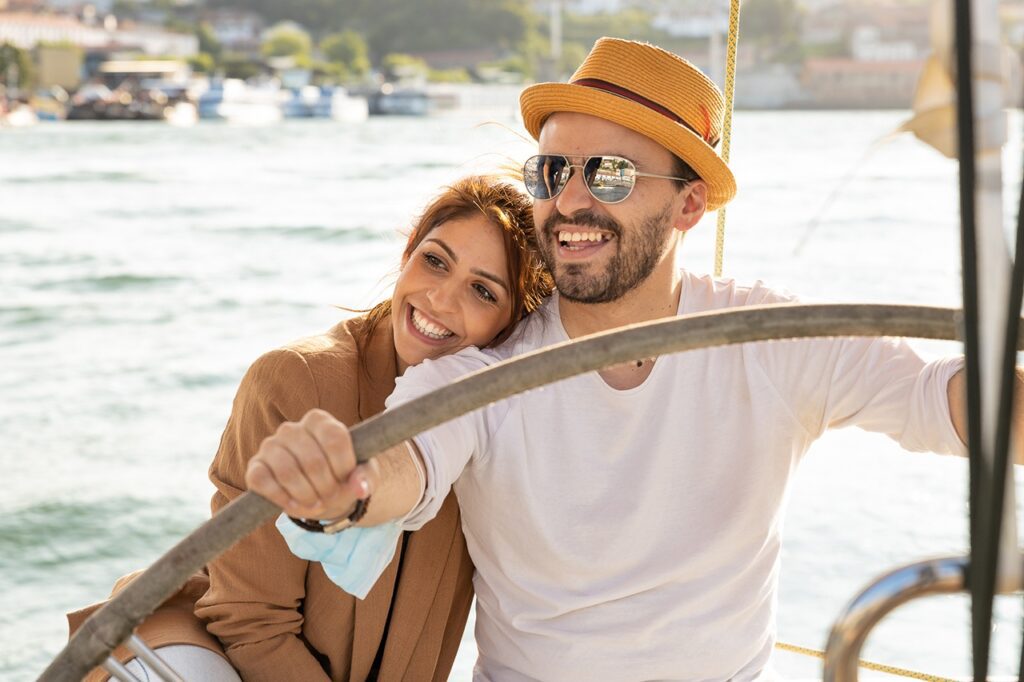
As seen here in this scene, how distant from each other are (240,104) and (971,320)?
50.4 metres

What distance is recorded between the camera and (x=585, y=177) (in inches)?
70.2

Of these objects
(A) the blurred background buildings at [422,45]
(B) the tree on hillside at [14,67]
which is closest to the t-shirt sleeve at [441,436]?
(A) the blurred background buildings at [422,45]

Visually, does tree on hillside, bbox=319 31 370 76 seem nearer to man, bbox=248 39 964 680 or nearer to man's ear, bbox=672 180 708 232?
man's ear, bbox=672 180 708 232

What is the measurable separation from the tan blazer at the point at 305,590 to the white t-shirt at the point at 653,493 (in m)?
0.09

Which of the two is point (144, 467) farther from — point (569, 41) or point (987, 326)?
point (569, 41)

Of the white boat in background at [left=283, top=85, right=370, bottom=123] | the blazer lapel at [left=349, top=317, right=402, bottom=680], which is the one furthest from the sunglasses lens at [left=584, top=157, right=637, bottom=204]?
the white boat in background at [left=283, top=85, right=370, bottom=123]

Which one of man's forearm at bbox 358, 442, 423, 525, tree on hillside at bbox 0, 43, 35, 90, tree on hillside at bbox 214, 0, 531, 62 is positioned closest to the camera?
man's forearm at bbox 358, 442, 423, 525

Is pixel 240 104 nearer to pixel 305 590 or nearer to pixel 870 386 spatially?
pixel 305 590

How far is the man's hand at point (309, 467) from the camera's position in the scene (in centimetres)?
104

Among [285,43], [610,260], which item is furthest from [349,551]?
[285,43]

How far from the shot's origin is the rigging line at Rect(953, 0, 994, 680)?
1.92 feet

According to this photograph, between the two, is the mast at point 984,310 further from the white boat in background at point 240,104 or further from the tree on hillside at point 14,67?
the tree on hillside at point 14,67

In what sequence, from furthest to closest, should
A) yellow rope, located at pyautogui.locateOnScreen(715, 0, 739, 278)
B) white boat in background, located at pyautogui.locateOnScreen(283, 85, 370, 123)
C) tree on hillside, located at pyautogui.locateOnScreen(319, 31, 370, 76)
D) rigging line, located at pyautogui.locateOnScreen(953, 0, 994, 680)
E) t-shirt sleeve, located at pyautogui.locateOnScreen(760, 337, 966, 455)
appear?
tree on hillside, located at pyautogui.locateOnScreen(319, 31, 370, 76)
white boat in background, located at pyautogui.locateOnScreen(283, 85, 370, 123)
yellow rope, located at pyautogui.locateOnScreen(715, 0, 739, 278)
t-shirt sleeve, located at pyautogui.locateOnScreen(760, 337, 966, 455)
rigging line, located at pyautogui.locateOnScreen(953, 0, 994, 680)

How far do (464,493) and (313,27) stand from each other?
62489 mm
